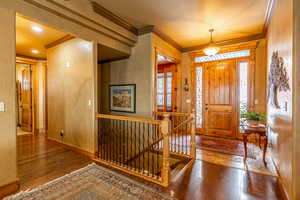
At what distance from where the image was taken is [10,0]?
2.10 meters

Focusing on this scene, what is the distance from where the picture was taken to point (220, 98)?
5023mm

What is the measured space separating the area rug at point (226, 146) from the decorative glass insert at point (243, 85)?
847 mm

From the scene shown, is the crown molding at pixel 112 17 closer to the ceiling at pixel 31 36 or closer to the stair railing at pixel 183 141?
the ceiling at pixel 31 36

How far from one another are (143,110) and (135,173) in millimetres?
1925

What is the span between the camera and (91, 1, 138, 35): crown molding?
120 inches

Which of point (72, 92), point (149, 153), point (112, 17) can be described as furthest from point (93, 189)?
point (112, 17)

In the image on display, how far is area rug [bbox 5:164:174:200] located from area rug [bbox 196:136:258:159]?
7.87ft

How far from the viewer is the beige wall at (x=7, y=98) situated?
198 cm

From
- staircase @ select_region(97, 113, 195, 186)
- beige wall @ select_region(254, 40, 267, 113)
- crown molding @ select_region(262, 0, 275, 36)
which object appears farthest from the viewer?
beige wall @ select_region(254, 40, 267, 113)

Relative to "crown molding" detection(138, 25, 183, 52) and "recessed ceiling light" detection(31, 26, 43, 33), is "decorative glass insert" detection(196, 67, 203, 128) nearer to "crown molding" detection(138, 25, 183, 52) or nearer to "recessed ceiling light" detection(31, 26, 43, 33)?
Result: "crown molding" detection(138, 25, 183, 52)

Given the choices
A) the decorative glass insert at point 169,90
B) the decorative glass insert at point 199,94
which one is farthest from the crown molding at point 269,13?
the decorative glass insert at point 169,90

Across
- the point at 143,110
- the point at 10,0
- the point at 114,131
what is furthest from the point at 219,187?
the point at 10,0

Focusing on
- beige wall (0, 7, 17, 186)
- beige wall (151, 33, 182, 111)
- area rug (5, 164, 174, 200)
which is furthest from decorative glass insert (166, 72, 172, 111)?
beige wall (0, 7, 17, 186)

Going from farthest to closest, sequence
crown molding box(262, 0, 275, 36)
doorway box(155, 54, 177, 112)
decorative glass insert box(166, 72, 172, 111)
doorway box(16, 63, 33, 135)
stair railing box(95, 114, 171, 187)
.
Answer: decorative glass insert box(166, 72, 172, 111) < doorway box(155, 54, 177, 112) < doorway box(16, 63, 33, 135) < crown molding box(262, 0, 275, 36) < stair railing box(95, 114, 171, 187)
